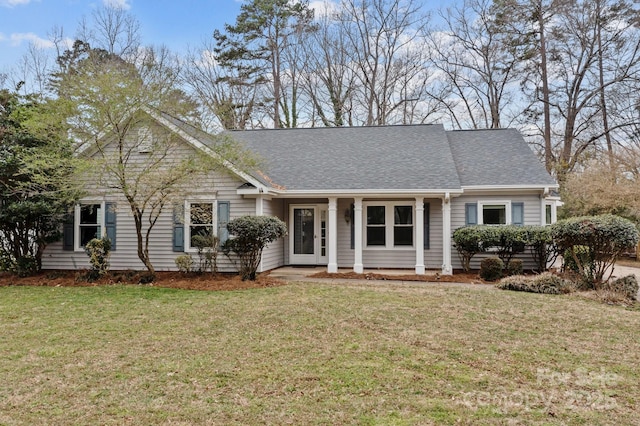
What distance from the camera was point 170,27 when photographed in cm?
2011

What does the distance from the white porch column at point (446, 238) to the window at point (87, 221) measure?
9.57 m

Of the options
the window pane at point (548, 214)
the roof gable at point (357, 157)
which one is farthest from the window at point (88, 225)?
the window pane at point (548, 214)

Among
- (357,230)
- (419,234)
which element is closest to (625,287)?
(419,234)

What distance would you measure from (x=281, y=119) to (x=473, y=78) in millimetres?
11159

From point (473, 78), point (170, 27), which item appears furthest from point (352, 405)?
point (473, 78)

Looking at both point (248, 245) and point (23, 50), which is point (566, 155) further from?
point (23, 50)

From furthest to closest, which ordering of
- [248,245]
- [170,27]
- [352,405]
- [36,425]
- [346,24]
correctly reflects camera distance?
[346,24] < [170,27] < [248,245] < [352,405] < [36,425]

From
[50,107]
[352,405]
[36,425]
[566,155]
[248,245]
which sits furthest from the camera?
[566,155]

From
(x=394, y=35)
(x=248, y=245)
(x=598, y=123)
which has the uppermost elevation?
(x=394, y=35)

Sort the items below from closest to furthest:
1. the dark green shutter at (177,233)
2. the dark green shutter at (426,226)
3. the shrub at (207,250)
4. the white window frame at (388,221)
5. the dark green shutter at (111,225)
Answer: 1. the shrub at (207,250)
2. the dark green shutter at (177,233)
3. the dark green shutter at (111,225)
4. the dark green shutter at (426,226)
5. the white window frame at (388,221)

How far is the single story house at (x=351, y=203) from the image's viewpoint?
37.7ft

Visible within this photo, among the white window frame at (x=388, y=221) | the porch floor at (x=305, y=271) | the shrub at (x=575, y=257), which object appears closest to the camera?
the shrub at (x=575, y=257)

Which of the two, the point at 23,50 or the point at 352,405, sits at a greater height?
the point at 23,50

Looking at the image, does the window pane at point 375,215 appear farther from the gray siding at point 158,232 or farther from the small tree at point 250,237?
the gray siding at point 158,232
